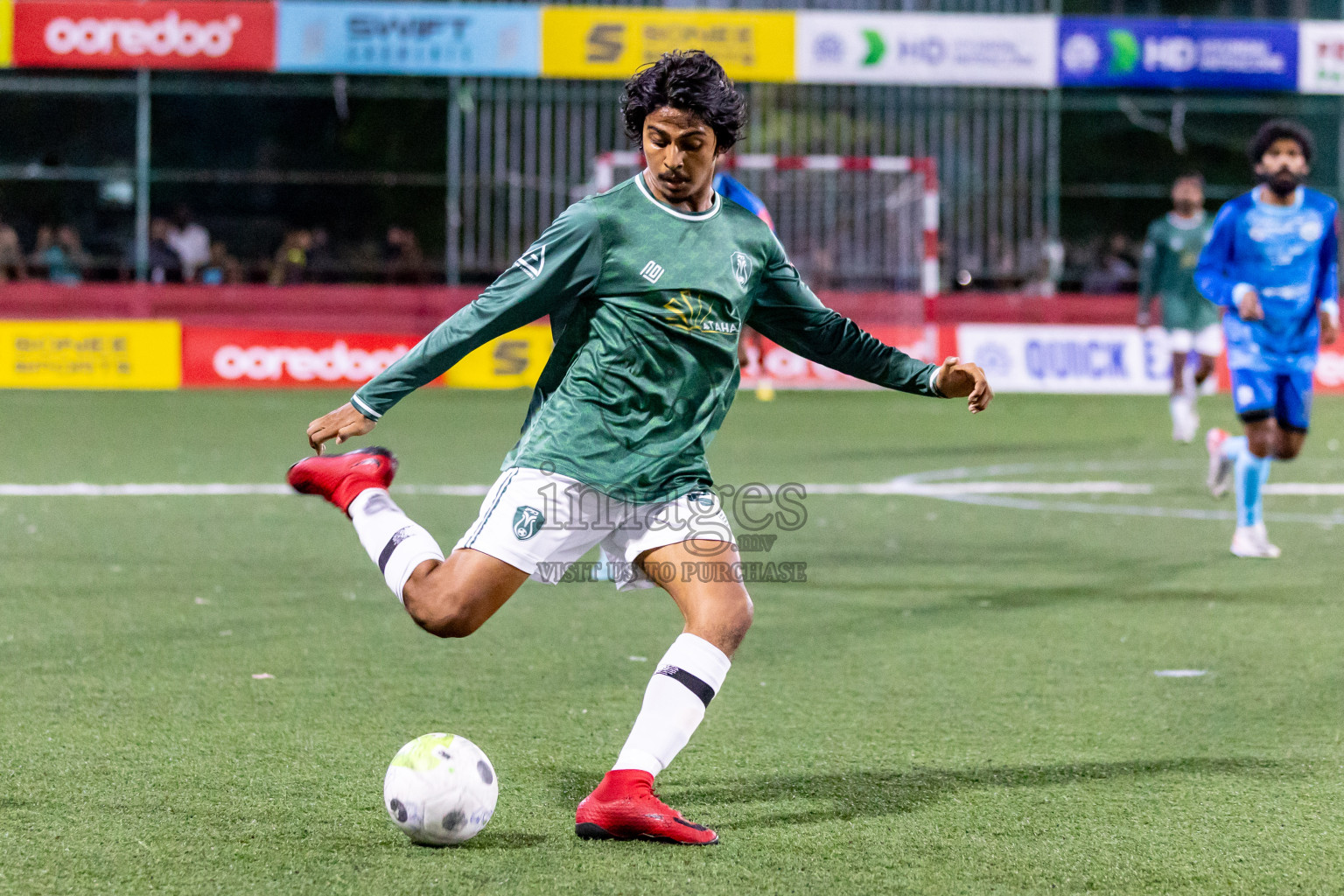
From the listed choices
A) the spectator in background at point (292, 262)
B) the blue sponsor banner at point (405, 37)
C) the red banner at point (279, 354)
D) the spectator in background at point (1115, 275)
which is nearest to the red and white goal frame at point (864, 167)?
the blue sponsor banner at point (405, 37)

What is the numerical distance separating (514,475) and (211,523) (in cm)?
585

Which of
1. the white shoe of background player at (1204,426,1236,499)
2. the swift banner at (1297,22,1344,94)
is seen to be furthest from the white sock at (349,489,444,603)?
the swift banner at (1297,22,1344,94)

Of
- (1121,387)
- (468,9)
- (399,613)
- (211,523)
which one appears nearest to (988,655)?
(399,613)

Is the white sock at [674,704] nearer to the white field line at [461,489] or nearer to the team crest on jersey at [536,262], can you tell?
the team crest on jersey at [536,262]

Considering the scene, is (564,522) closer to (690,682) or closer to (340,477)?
(690,682)

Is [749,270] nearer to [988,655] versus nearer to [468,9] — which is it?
[988,655]

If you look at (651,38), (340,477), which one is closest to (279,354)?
(651,38)

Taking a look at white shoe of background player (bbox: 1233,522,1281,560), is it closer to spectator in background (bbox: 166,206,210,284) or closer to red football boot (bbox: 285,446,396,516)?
red football boot (bbox: 285,446,396,516)

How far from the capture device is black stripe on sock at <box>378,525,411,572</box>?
4203 mm

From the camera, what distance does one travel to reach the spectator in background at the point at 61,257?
74.0 ft

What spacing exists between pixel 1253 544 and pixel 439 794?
20.0 feet

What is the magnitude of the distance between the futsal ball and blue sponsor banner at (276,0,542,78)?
750 inches

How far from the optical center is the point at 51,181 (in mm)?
25906

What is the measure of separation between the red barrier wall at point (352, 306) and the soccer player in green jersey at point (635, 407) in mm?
16007
